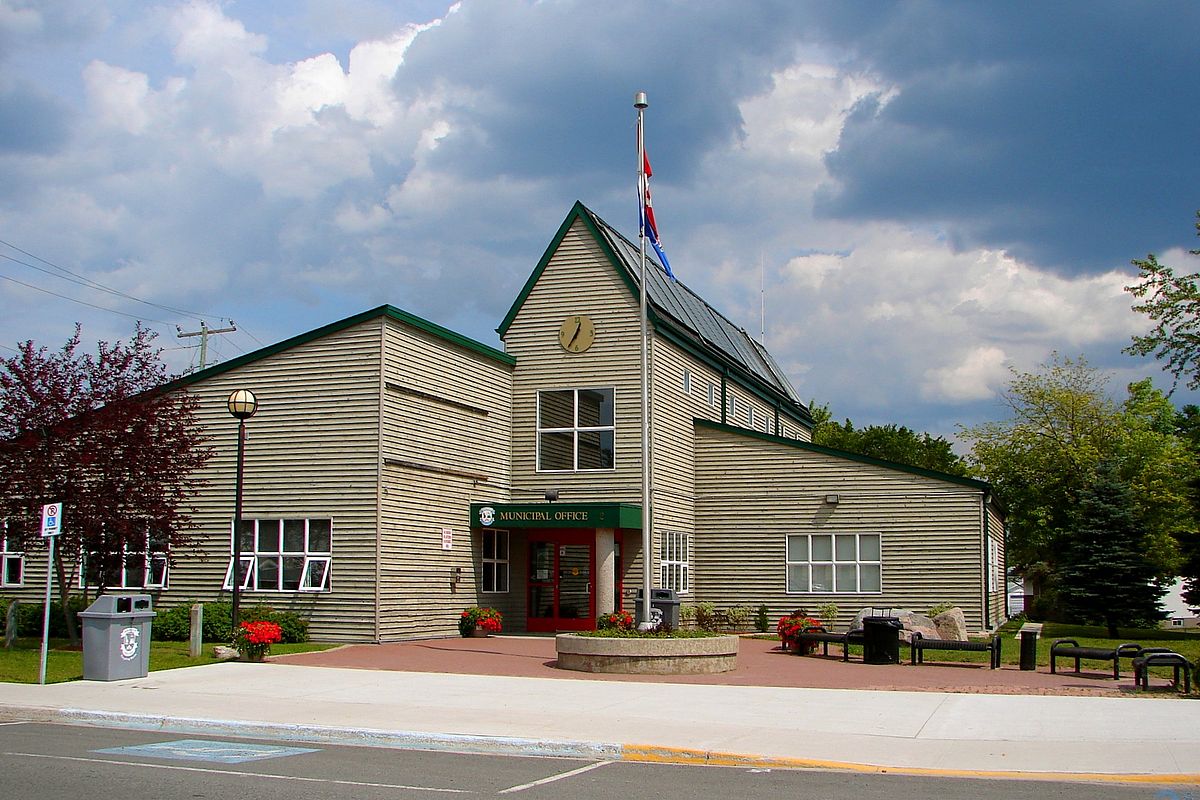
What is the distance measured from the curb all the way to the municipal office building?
408 inches

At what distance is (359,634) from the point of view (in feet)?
77.5

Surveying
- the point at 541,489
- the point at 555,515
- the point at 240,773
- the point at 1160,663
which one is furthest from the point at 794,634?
the point at 240,773

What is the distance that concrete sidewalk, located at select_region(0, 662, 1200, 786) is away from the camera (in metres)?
11.0

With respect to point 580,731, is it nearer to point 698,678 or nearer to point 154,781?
point 154,781

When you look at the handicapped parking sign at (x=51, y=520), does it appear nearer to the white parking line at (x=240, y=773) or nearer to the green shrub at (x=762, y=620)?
the white parking line at (x=240, y=773)

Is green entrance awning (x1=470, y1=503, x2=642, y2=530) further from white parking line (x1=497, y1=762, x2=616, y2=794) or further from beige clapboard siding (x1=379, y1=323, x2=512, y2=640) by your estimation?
white parking line (x1=497, y1=762, x2=616, y2=794)

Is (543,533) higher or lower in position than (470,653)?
higher

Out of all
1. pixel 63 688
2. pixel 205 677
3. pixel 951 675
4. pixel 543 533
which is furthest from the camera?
pixel 543 533

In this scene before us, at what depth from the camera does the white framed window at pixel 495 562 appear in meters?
27.9

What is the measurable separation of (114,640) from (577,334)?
48.9 ft

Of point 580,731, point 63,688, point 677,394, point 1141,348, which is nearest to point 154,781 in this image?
point 580,731

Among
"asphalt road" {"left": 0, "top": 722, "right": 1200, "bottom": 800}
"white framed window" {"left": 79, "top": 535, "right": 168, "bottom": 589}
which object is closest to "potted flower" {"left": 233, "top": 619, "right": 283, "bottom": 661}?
"white framed window" {"left": 79, "top": 535, "right": 168, "bottom": 589}

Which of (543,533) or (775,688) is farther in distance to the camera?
(543,533)

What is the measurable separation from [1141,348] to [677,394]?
1499 centimetres
